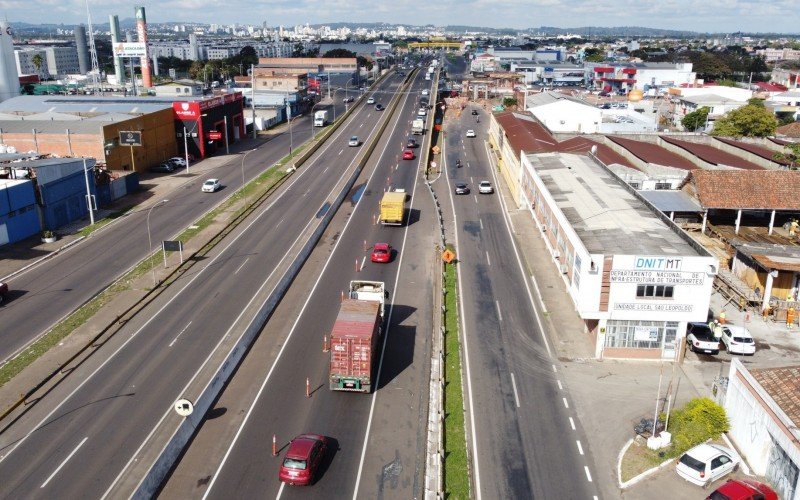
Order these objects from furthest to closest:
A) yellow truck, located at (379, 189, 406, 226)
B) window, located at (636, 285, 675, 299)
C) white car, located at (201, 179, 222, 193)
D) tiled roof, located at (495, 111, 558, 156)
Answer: tiled roof, located at (495, 111, 558, 156) → white car, located at (201, 179, 222, 193) → yellow truck, located at (379, 189, 406, 226) → window, located at (636, 285, 675, 299)

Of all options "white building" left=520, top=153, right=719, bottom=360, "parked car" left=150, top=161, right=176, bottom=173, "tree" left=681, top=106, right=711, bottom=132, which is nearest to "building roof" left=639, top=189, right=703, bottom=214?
"white building" left=520, top=153, right=719, bottom=360

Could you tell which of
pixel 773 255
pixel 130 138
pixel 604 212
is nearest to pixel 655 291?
pixel 604 212

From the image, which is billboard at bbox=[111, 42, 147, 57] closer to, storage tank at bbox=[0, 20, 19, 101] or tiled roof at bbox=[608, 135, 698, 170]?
storage tank at bbox=[0, 20, 19, 101]

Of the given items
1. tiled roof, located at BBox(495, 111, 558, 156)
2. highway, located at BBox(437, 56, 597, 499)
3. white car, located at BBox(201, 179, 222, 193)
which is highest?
tiled roof, located at BBox(495, 111, 558, 156)

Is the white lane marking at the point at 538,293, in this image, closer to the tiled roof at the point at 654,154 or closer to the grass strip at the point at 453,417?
the grass strip at the point at 453,417

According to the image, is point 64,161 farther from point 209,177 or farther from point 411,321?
point 411,321

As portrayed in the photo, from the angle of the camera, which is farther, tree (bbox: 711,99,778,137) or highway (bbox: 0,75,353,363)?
tree (bbox: 711,99,778,137)

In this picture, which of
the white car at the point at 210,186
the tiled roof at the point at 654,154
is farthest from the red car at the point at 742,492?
the white car at the point at 210,186
